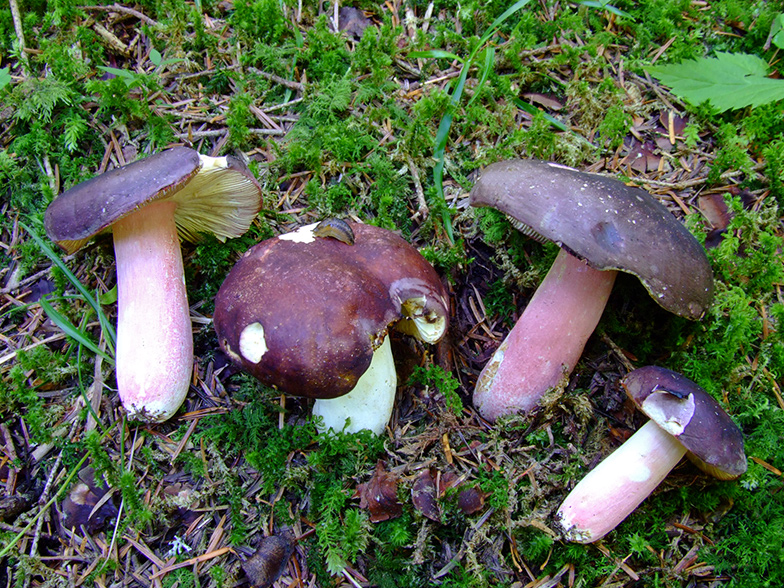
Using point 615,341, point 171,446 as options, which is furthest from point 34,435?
point 615,341

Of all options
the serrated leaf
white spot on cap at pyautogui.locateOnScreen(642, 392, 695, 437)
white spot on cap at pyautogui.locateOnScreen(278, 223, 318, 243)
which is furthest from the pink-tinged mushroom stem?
the serrated leaf

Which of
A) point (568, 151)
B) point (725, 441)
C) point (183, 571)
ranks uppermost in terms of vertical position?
point (568, 151)

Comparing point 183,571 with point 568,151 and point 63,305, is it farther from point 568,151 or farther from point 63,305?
point 568,151

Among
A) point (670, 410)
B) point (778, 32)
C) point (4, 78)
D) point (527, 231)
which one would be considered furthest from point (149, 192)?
point (778, 32)

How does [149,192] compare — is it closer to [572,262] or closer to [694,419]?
[572,262]

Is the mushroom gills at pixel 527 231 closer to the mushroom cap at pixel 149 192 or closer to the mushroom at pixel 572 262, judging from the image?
the mushroom at pixel 572 262

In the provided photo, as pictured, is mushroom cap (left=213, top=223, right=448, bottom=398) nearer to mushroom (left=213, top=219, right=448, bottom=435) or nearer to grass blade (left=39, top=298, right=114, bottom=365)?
mushroom (left=213, top=219, right=448, bottom=435)
